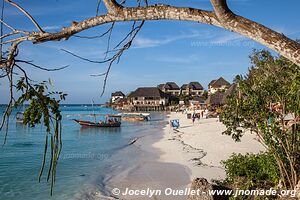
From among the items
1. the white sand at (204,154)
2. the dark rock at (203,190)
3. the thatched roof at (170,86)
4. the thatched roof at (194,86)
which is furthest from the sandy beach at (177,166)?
the thatched roof at (170,86)

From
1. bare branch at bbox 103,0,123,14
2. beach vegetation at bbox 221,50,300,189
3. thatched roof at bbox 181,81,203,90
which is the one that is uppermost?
thatched roof at bbox 181,81,203,90

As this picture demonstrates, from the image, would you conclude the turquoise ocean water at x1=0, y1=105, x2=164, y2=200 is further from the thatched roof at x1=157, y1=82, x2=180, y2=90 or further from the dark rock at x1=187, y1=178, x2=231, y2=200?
the thatched roof at x1=157, y1=82, x2=180, y2=90

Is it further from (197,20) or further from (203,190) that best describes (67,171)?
(197,20)

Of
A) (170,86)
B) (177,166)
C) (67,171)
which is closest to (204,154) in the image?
(177,166)

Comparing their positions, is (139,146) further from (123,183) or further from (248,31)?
(248,31)

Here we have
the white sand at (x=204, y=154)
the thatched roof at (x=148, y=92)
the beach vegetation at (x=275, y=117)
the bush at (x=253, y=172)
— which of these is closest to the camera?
the beach vegetation at (x=275, y=117)

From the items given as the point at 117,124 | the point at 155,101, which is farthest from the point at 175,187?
the point at 155,101

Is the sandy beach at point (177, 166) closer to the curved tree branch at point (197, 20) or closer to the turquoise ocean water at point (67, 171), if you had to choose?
the turquoise ocean water at point (67, 171)

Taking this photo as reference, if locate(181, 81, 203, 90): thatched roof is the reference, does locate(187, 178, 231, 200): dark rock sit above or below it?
below

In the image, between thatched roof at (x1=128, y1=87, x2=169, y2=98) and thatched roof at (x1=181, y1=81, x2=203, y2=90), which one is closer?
thatched roof at (x1=128, y1=87, x2=169, y2=98)

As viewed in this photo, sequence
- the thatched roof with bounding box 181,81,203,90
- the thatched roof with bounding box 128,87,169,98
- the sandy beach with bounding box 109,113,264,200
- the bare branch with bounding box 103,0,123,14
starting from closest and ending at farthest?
the bare branch with bounding box 103,0,123,14, the sandy beach with bounding box 109,113,264,200, the thatched roof with bounding box 128,87,169,98, the thatched roof with bounding box 181,81,203,90

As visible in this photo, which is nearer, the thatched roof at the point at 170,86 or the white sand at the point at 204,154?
the white sand at the point at 204,154

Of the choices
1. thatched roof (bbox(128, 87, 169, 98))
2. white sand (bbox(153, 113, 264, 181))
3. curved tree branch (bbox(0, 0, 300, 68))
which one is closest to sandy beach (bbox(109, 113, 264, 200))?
white sand (bbox(153, 113, 264, 181))

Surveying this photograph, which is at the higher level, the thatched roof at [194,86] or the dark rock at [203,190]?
the thatched roof at [194,86]
